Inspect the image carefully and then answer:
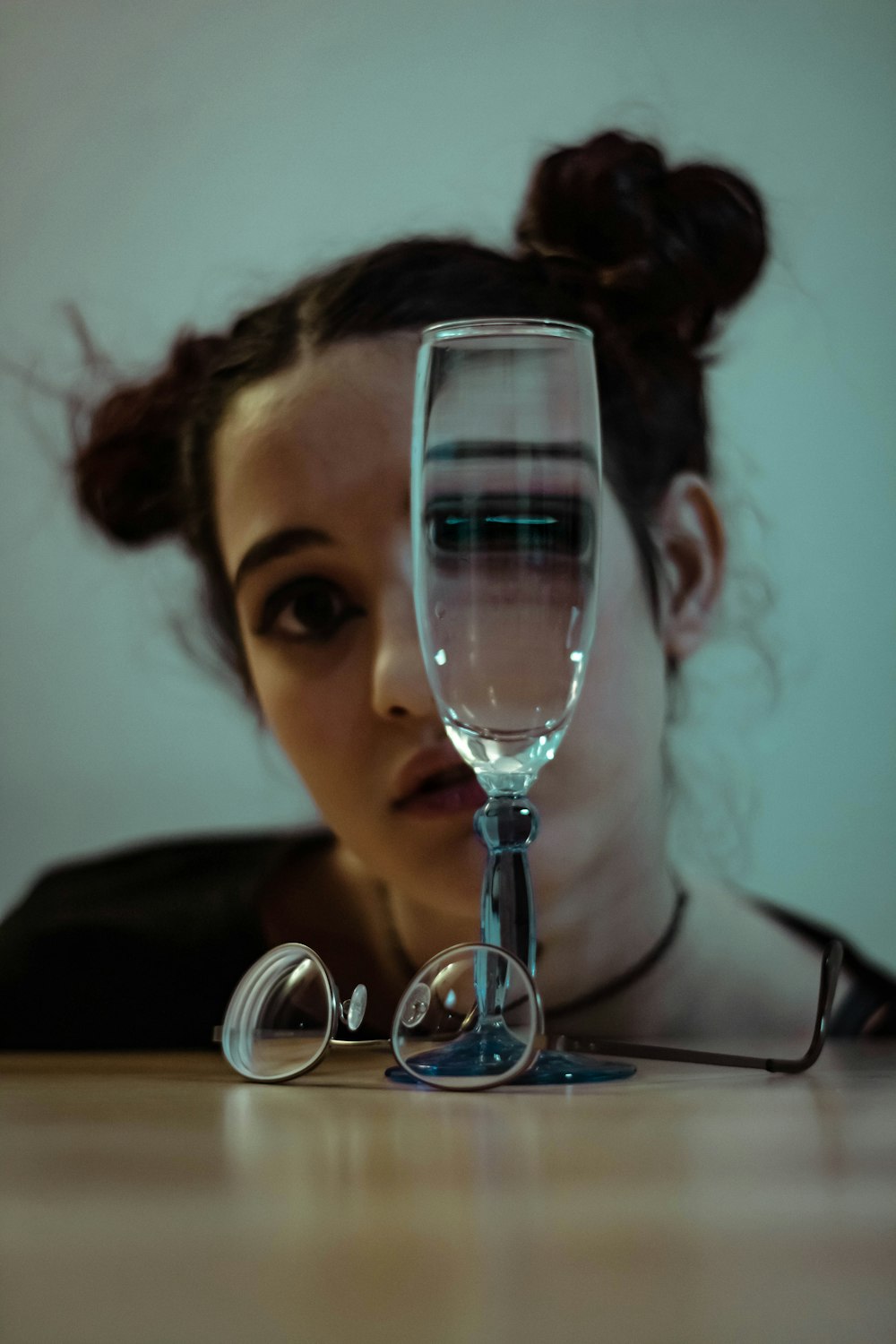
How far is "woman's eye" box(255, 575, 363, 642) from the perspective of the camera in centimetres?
98

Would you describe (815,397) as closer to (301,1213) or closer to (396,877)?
(396,877)

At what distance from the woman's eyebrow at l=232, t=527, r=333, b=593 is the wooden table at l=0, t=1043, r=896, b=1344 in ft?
1.55

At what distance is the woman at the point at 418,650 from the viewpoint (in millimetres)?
952

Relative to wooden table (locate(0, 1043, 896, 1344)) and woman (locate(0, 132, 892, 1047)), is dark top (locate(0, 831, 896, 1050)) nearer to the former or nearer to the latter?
woman (locate(0, 132, 892, 1047))

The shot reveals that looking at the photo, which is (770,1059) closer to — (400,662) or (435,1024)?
(435,1024)

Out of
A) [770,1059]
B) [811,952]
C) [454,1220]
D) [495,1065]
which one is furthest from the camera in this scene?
[811,952]

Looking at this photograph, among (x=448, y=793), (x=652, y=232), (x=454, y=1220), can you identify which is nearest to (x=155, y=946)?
(x=448, y=793)

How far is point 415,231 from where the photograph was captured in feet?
3.32

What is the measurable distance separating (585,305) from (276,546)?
0.26m

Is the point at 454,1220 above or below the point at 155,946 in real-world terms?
above

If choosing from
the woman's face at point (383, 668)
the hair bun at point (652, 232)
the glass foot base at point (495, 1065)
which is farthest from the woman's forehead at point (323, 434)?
the glass foot base at point (495, 1065)

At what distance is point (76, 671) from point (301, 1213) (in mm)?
746

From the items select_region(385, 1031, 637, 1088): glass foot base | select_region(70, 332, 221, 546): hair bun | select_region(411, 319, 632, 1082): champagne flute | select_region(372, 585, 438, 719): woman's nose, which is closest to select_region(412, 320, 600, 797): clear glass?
select_region(411, 319, 632, 1082): champagne flute

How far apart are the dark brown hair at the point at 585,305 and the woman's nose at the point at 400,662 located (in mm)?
106
